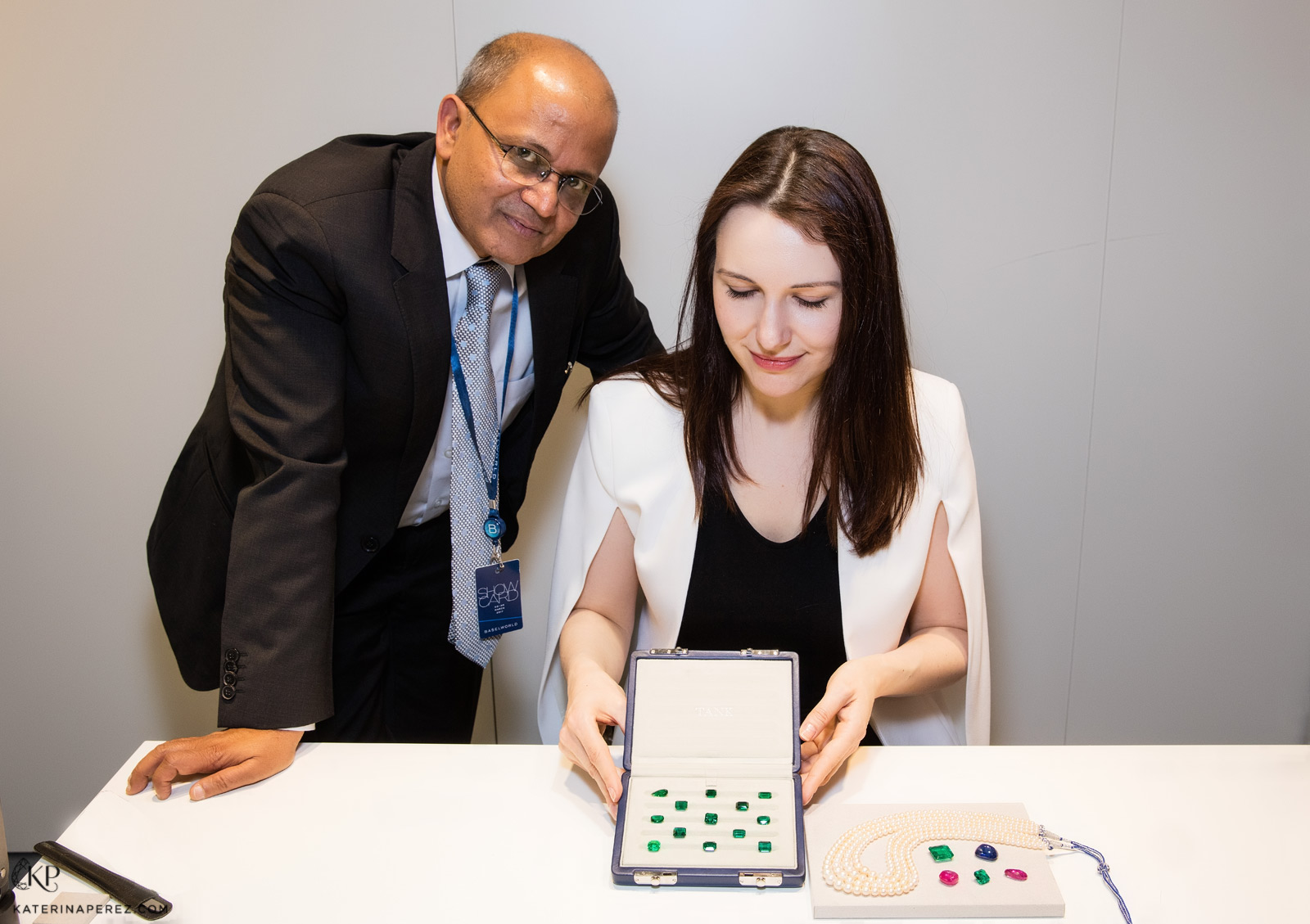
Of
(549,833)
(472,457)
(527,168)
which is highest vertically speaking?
(527,168)

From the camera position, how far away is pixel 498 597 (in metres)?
1.78

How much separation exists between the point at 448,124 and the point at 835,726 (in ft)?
3.73

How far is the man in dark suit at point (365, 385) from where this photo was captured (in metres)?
1.44

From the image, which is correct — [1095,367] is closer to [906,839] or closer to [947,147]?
[947,147]

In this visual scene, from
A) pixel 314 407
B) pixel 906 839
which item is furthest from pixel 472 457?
pixel 906 839

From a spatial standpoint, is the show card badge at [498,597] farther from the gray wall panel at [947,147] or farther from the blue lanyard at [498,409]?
the gray wall panel at [947,147]

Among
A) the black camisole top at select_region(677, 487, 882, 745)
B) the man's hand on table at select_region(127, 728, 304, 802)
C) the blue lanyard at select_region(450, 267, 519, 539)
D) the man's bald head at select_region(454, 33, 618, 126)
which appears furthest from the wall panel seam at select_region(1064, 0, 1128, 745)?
the man's hand on table at select_region(127, 728, 304, 802)

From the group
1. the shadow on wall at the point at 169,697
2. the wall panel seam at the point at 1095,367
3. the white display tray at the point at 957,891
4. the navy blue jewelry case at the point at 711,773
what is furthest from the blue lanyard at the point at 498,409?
the wall panel seam at the point at 1095,367

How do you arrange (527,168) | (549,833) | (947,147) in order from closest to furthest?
(549,833)
(527,168)
(947,147)

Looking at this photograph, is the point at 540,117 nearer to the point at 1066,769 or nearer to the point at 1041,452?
the point at 1066,769

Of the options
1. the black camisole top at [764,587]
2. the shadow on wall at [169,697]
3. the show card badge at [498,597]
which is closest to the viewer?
the black camisole top at [764,587]

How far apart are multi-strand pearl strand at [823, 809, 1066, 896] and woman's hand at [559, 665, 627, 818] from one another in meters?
0.27

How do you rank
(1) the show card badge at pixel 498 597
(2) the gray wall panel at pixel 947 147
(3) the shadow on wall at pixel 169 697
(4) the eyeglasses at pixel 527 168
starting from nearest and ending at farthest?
(4) the eyeglasses at pixel 527 168 < (1) the show card badge at pixel 498 597 < (2) the gray wall panel at pixel 947 147 < (3) the shadow on wall at pixel 169 697

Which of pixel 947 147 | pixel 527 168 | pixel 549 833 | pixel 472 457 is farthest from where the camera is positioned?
pixel 947 147
